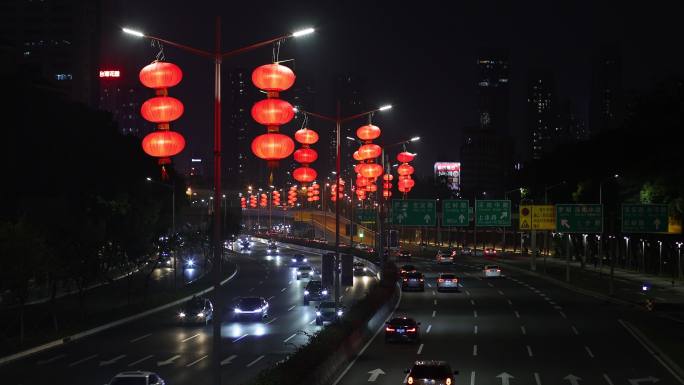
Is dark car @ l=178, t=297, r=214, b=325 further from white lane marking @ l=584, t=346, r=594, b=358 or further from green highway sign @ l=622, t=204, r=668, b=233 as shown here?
green highway sign @ l=622, t=204, r=668, b=233

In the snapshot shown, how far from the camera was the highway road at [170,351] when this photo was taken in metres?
33.7

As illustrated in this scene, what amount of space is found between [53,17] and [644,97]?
11170 cm

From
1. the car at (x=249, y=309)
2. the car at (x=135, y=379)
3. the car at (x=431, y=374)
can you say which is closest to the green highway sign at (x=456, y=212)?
the car at (x=249, y=309)

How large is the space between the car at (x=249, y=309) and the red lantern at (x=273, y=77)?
31.2 m

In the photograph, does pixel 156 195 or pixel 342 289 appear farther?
pixel 156 195

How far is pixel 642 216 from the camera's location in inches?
2901

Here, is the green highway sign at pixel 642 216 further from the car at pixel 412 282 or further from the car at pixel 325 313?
the car at pixel 325 313

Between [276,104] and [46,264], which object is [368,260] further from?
[276,104]

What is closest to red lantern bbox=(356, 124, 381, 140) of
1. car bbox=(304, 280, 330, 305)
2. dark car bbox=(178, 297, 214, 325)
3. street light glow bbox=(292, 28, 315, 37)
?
dark car bbox=(178, 297, 214, 325)

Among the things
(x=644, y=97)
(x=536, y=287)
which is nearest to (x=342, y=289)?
(x=536, y=287)

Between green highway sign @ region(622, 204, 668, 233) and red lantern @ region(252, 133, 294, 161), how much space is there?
54.2 m

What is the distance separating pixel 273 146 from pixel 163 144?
115 inches

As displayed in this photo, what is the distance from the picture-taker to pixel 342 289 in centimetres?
7981

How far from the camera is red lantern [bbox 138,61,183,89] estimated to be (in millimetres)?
22734
